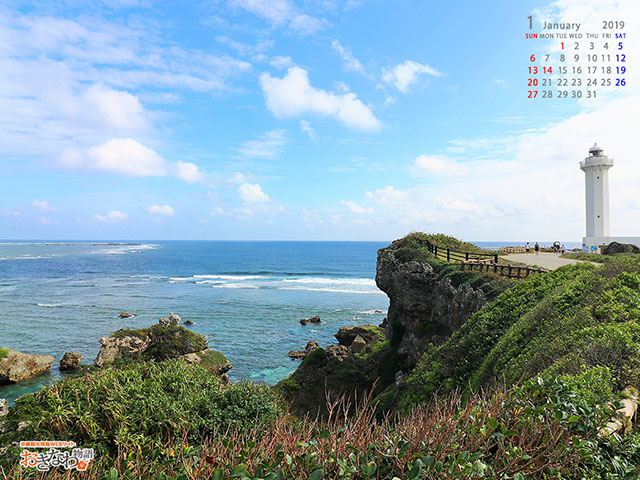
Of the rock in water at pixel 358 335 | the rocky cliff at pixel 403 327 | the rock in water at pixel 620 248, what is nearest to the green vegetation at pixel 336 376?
the rocky cliff at pixel 403 327

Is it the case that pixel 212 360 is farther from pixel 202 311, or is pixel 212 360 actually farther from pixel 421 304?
pixel 202 311

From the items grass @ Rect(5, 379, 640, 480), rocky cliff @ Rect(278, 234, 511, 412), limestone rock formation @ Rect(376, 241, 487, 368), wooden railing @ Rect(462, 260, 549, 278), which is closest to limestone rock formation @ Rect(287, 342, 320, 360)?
rocky cliff @ Rect(278, 234, 511, 412)

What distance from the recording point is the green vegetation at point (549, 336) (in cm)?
610

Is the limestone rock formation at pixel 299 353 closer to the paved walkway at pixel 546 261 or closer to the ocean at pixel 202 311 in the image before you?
the ocean at pixel 202 311

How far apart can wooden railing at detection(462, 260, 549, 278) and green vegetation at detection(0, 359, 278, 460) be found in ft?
43.8

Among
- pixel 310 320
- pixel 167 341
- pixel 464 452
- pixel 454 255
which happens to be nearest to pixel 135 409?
pixel 464 452

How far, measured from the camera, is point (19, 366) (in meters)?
25.5

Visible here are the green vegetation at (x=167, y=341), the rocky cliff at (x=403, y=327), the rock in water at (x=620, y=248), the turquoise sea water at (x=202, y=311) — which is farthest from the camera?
the turquoise sea water at (x=202, y=311)

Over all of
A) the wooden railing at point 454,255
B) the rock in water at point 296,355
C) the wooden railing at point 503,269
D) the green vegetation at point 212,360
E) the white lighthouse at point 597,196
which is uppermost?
the white lighthouse at point 597,196

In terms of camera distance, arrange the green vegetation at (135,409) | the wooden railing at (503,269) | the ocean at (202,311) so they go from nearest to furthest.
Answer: the green vegetation at (135,409), the wooden railing at (503,269), the ocean at (202,311)

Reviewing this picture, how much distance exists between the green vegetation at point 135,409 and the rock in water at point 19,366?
1936cm

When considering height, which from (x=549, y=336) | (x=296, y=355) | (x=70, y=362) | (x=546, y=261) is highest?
(x=546, y=261)

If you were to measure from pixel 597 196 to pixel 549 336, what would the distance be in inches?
1695

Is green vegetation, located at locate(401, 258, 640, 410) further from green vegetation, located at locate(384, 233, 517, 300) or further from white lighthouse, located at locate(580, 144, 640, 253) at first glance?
white lighthouse, located at locate(580, 144, 640, 253)
